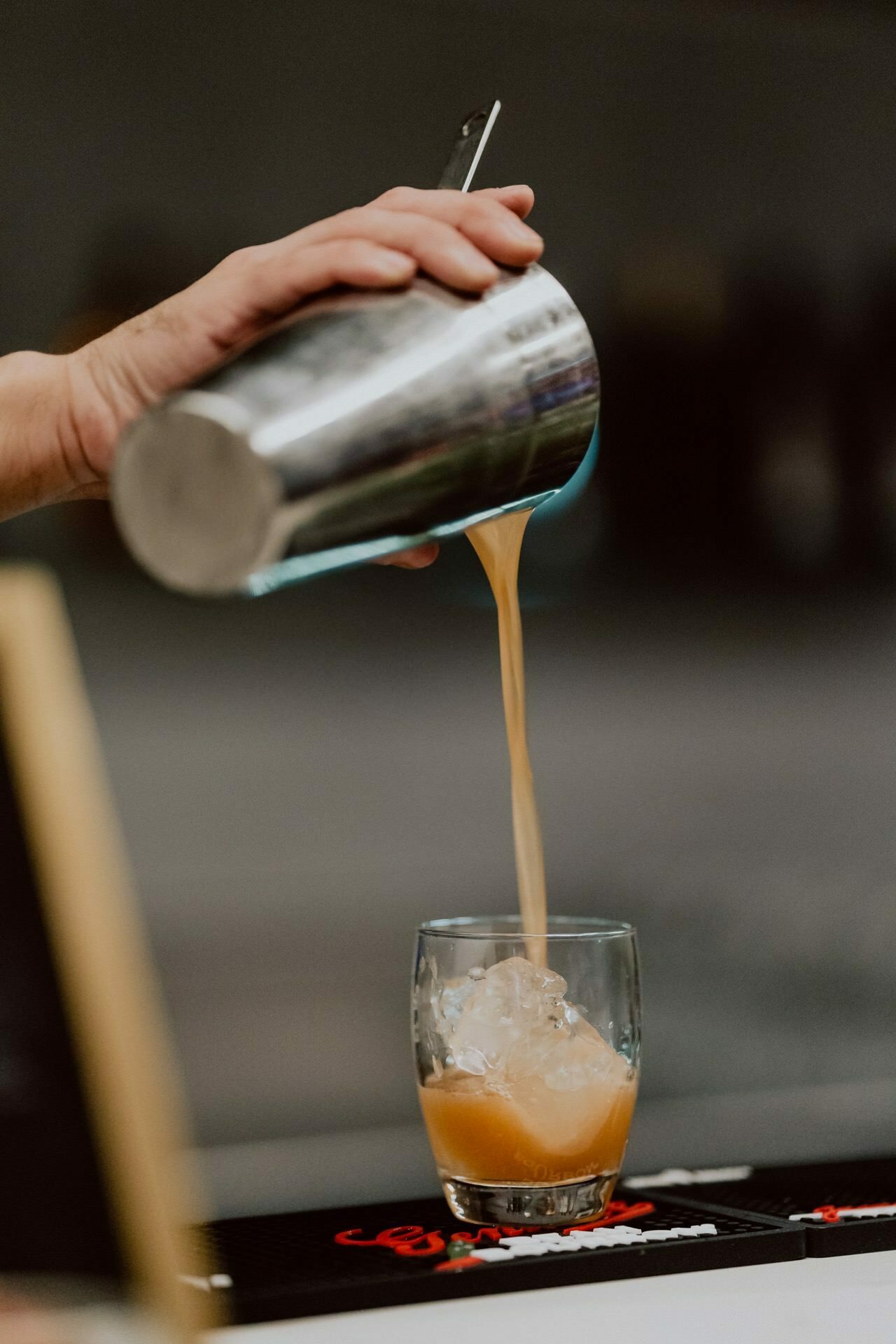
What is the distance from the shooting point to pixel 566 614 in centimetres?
134

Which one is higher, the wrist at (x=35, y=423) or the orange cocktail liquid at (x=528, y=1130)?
the wrist at (x=35, y=423)

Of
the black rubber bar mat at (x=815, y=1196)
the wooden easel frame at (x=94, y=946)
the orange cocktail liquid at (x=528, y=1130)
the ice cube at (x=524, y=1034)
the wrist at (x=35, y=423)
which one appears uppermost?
the wrist at (x=35, y=423)

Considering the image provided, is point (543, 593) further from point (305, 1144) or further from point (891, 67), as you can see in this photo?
→ point (891, 67)

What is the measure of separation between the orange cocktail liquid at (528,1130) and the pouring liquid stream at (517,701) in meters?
0.08

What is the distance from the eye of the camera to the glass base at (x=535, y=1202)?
2.81 ft

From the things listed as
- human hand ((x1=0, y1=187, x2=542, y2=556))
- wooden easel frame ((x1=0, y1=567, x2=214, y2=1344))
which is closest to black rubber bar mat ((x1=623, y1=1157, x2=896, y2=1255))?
human hand ((x1=0, y1=187, x2=542, y2=556))

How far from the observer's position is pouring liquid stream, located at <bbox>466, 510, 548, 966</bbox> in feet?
2.87

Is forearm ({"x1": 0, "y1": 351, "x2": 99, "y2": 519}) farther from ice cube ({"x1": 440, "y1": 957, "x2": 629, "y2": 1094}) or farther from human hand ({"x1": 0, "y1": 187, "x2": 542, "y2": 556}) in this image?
ice cube ({"x1": 440, "y1": 957, "x2": 629, "y2": 1094})

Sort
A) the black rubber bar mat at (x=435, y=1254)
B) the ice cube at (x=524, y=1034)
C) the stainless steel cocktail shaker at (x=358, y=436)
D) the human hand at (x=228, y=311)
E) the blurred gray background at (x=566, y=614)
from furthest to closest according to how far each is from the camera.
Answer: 1. the blurred gray background at (x=566, y=614)
2. the ice cube at (x=524, y=1034)
3. the black rubber bar mat at (x=435, y=1254)
4. the human hand at (x=228, y=311)
5. the stainless steel cocktail shaker at (x=358, y=436)

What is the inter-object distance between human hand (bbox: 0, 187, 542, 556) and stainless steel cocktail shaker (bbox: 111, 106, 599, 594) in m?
0.01

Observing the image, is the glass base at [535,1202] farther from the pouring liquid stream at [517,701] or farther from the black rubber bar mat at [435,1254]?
the pouring liquid stream at [517,701]

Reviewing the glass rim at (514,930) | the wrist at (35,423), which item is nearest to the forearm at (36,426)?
the wrist at (35,423)

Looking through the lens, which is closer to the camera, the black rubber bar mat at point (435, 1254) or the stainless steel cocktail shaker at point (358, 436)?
the stainless steel cocktail shaker at point (358, 436)

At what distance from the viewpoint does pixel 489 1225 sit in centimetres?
88
